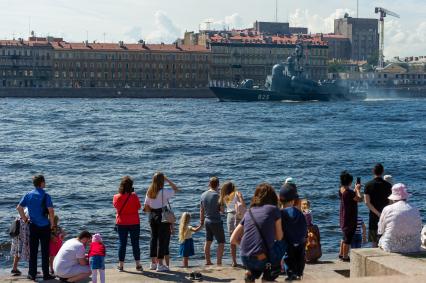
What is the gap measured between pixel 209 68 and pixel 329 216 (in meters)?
143

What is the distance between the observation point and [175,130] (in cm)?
6719

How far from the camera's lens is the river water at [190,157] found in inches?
1002

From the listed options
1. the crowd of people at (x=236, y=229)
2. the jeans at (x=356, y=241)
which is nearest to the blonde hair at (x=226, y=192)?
the crowd of people at (x=236, y=229)

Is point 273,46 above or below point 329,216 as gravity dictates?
above

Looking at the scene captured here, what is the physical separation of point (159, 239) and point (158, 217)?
12.4 inches

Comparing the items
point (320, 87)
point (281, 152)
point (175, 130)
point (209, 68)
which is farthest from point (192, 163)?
point (209, 68)

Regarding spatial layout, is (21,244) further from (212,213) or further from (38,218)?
(212,213)

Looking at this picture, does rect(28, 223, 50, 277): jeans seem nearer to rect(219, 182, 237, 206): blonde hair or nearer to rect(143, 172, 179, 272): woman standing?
rect(143, 172, 179, 272): woman standing

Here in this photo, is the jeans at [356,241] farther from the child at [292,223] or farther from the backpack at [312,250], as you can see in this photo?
the child at [292,223]

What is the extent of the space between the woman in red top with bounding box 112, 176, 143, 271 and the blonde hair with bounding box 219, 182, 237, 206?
1.19m

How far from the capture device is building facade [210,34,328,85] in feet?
550

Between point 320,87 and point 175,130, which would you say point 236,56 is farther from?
point 175,130

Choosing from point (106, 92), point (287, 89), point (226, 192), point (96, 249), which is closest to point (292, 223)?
point (96, 249)

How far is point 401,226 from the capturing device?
9805 millimetres
